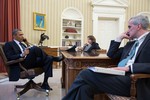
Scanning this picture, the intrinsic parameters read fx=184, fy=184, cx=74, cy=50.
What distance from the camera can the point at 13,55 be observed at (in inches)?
120

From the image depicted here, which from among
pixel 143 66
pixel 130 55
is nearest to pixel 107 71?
pixel 143 66

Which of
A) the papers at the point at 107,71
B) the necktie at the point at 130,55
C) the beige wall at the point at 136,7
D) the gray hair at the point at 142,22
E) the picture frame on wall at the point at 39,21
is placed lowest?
the papers at the point at 107,71

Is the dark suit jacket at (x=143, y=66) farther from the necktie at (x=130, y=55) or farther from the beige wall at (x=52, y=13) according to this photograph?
the beige wall at (x=52, y=13)

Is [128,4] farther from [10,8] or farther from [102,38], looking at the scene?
[10,8]

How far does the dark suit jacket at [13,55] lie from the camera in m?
2.84

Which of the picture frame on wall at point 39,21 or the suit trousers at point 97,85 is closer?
the suit trousers at point 97,85

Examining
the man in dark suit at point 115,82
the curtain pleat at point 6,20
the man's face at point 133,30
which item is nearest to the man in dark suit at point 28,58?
the man in dark suit at point 115,82

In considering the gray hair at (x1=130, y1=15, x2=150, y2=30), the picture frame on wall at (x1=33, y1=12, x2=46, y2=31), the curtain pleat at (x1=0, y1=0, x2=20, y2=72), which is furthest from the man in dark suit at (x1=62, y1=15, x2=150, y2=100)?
the picture frame on wall at (x1=33, y1=12, x2=46, y2=31)

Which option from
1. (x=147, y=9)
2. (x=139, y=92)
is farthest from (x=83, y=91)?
(x=147, y=9)

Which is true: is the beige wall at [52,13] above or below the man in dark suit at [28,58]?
above

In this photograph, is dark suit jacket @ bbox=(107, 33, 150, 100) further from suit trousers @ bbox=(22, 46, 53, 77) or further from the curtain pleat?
the curtain pleat

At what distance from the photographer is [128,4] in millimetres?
7086

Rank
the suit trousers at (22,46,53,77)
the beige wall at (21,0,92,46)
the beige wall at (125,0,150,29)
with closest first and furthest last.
A: the suit trousers at (22,46,53,77)
the beige wall at (21,0,92,46)
the beige wall at (125,0,150,29)

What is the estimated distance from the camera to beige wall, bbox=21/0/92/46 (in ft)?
20.2
